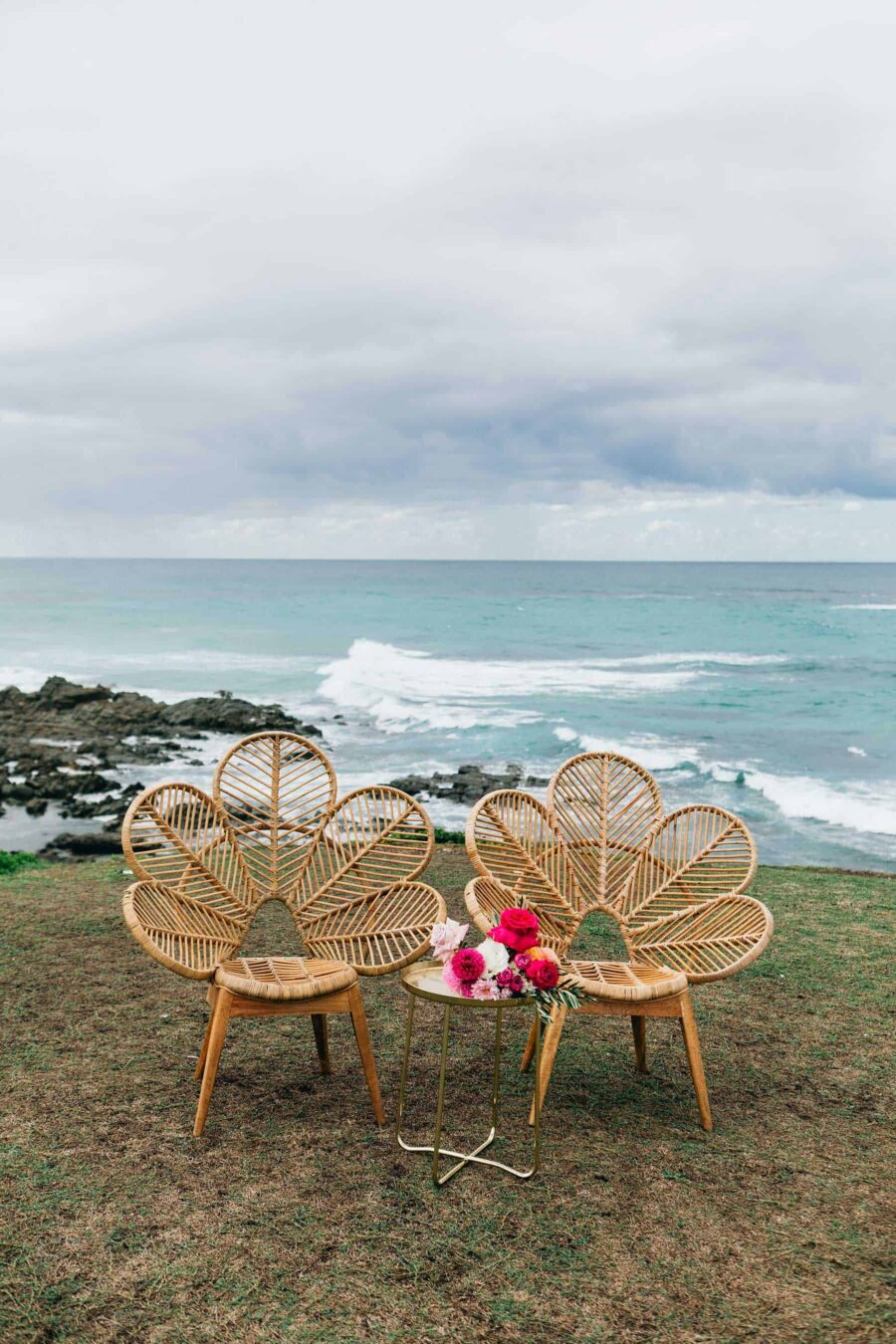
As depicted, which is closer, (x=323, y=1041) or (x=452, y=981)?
(x=452, y=981)

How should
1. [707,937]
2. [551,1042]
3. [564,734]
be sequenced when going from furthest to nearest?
1. [564,734]
2. [707,937]
3. [551,1042]

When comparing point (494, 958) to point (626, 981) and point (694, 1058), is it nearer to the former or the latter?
point (626, 981)

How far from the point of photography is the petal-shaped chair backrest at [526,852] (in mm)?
4129

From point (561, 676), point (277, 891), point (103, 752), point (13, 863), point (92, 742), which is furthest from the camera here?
point (561, 676)

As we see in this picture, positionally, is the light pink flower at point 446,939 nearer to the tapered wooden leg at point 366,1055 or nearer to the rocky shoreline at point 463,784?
the tapered wooden leg at point 366,1055

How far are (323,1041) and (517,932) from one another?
1215 millimetres

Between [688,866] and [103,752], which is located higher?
[688,866]

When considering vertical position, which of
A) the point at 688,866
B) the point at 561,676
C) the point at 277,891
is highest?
the point at 688,866

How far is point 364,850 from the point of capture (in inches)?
168

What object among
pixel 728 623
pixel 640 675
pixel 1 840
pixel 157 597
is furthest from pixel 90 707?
pixel 157 597

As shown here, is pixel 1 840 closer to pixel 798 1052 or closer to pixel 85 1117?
pixel 85 1117

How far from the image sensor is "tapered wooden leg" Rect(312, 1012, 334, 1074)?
3.82m

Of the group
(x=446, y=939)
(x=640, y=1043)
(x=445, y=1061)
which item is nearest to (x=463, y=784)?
(x=640, y=1043)

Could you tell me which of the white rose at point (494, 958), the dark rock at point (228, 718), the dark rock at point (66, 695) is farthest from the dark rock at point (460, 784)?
the white rose at point (494, 958)
